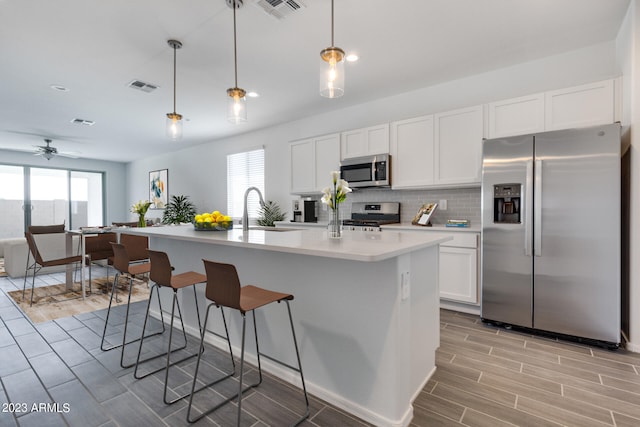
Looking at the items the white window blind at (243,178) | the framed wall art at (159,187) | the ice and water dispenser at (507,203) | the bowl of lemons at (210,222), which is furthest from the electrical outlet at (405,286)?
the framed wall art at (159,187)

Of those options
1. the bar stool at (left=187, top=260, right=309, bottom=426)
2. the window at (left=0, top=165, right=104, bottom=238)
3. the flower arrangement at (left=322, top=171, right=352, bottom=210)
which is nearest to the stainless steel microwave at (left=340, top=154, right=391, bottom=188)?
the flower arrangement at (left=322, top=171, right=352, bottom=210)

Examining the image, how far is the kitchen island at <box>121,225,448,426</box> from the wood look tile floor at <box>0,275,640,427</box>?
5.3 inches

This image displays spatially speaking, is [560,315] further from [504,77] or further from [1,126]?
[1,126]

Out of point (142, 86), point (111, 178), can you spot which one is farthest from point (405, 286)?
point (111, 178)

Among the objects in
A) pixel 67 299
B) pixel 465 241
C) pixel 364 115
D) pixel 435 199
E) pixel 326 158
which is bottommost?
pixel 67 299

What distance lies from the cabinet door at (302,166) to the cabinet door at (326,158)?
0.25ft

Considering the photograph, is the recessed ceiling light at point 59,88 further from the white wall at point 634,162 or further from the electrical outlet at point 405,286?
the white wall at point 634,162

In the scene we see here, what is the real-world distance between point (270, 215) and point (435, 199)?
9.57ft

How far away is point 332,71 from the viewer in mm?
1956

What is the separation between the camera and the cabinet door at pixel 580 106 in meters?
2.75

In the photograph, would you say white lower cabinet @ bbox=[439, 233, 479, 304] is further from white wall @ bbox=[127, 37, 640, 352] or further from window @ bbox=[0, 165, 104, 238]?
window @ bbox=[0, 165, 104, 238]

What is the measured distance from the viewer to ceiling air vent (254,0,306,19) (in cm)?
224

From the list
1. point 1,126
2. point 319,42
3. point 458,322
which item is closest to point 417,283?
point 458,322

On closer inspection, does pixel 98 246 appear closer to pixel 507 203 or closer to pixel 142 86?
pixel 142 86
